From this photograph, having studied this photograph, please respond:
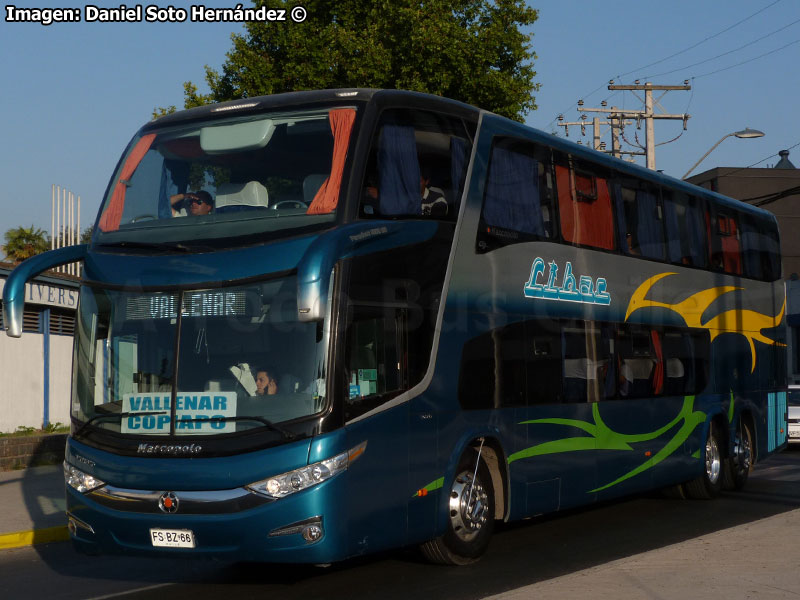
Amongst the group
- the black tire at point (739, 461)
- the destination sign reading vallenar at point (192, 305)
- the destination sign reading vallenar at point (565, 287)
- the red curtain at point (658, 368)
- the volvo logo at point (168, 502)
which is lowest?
the black tire at point (739, 461)

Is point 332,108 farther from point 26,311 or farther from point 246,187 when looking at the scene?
point 26,311

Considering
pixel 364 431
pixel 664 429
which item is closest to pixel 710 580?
pixel 364 431

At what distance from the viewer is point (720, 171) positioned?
234ft

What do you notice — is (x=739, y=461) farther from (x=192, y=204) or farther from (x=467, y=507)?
(x=192, y=204)

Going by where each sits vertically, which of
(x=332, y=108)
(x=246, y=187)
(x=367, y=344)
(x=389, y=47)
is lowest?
(x=367, y=344)

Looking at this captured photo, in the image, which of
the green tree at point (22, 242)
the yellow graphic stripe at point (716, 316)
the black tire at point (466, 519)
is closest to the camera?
the black tire at point (466, 519)

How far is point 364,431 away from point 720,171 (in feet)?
218

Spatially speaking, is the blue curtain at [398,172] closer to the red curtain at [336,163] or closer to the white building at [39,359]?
the red curtain at [336,163]

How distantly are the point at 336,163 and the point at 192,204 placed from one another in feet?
4.55

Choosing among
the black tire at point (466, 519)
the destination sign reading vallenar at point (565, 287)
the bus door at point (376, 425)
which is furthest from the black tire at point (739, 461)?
the bus door at point (376, 425)

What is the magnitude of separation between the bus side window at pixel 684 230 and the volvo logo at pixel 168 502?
8.56 metres

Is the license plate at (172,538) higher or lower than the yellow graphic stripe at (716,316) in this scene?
lower

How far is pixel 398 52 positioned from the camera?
25.1 metres

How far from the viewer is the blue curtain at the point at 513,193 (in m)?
10.9
